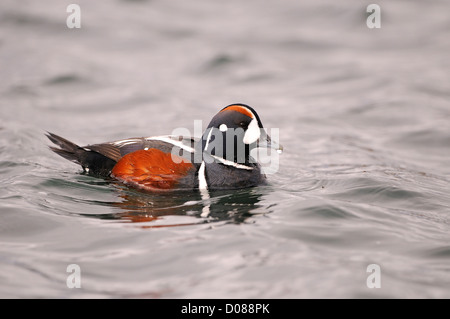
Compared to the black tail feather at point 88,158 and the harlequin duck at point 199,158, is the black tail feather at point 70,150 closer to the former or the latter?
the black tail feather at point 88,158

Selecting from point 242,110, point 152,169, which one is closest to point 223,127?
point 242,110

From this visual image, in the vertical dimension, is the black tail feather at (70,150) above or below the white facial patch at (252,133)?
below

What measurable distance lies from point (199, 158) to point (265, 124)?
Answer: 14.5 ft

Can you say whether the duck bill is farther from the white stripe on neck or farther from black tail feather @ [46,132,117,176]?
black tail feather @ [46,132,117,176]

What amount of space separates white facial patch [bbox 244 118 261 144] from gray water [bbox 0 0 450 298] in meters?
0.67

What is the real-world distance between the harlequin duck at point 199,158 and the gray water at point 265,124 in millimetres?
194

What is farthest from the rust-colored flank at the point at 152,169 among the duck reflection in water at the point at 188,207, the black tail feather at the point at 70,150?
the black tail feather at the point at 70,150

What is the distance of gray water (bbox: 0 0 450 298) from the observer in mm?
6234

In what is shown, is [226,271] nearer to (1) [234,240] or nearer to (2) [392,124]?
(1) [234,240]

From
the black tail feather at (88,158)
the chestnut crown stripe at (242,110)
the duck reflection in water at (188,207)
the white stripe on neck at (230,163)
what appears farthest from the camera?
the black tail feather at (88,158)

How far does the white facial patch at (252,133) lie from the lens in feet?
27.4

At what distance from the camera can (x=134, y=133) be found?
477 inches

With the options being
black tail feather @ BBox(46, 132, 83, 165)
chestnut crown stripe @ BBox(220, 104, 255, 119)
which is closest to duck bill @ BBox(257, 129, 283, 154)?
chestnut crown stripe @ BBox(220, 104, 255, 119)
